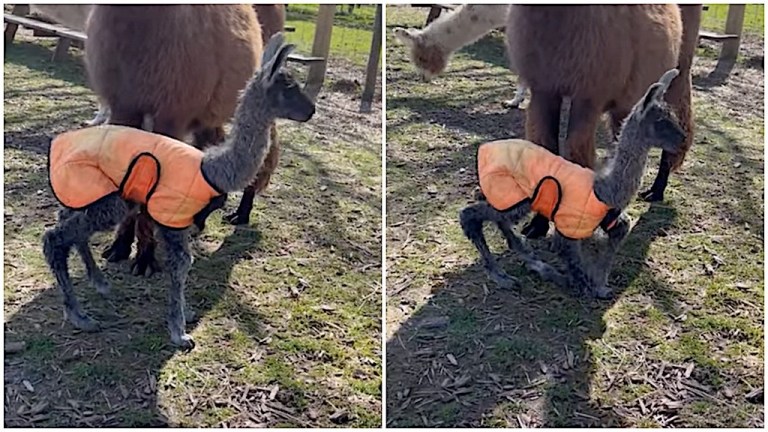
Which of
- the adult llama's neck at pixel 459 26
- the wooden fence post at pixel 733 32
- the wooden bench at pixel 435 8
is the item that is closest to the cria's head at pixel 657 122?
the adult llama's neck at pixel 459 26

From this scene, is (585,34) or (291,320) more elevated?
(585,34)

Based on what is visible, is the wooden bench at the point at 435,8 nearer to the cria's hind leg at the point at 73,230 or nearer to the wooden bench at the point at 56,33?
the wooden bench at the point at 56,33

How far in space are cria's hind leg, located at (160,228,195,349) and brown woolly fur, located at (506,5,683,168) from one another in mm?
1403

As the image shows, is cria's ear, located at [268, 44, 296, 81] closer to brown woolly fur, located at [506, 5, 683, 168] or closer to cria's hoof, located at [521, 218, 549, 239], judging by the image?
brown woolly fur, located at [506, 5, 683, 168]

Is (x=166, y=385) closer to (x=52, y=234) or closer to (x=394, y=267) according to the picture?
(x=52, y=234)

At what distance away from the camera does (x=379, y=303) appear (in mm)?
2818

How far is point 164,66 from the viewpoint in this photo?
2479 mm

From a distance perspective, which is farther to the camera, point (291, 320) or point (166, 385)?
point (291, 320)

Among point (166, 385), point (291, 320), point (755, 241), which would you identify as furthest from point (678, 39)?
point (166, 385)

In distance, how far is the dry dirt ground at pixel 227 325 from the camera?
215 centimetres

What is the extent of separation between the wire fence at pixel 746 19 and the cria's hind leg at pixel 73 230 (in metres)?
6.83

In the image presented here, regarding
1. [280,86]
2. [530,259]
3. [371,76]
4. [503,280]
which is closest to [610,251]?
[530,259]

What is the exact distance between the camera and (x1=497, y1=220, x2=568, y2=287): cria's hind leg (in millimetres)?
2783

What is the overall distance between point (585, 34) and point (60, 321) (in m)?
2.01
